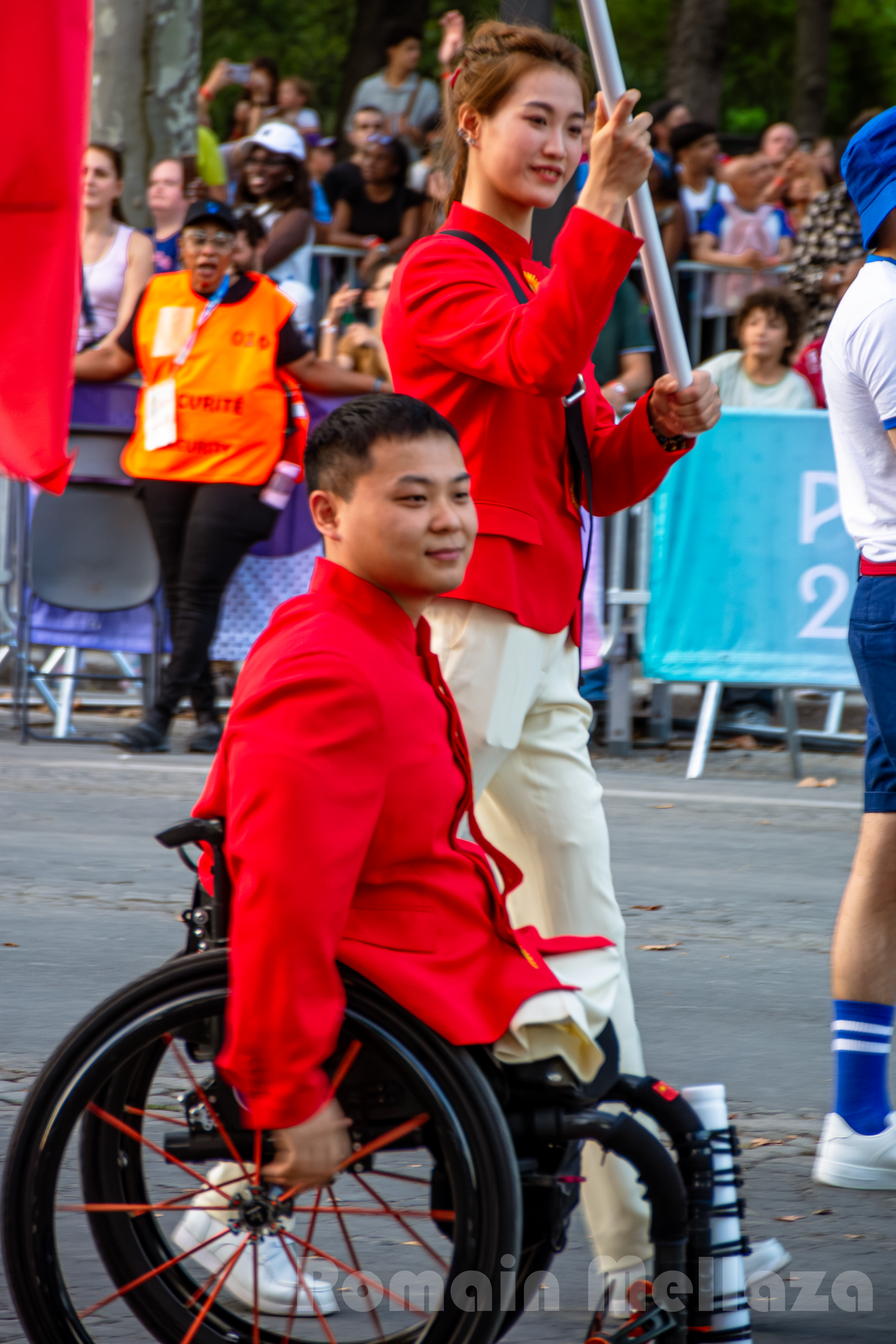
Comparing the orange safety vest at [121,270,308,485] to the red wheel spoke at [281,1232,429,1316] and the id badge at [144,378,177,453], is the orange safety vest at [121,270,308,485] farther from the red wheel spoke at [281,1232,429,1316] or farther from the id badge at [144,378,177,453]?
the red wheel spoke at [281,1232,429,1316]

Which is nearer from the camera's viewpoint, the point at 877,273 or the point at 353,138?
the point at 877,273

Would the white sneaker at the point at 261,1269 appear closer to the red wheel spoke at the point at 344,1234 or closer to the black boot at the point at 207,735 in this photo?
the red wheel spoke at the point at 344,1234

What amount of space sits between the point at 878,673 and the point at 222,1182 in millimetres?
1854

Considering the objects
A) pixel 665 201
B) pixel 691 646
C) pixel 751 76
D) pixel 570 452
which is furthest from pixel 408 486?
pixel 751 76

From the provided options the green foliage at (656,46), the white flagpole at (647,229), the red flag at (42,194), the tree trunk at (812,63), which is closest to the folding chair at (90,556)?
the red flag at (42,194)

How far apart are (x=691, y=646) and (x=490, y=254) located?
537 cm

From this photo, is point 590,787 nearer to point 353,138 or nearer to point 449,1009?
point 449,1009

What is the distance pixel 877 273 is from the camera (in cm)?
388

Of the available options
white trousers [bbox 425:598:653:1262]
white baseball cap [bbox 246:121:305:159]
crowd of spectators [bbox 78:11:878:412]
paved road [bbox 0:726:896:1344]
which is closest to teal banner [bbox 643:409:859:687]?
paved road [bbox 0:726:896:1344]

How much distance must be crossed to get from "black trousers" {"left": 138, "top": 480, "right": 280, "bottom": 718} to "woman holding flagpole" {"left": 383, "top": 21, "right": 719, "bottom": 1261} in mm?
5153

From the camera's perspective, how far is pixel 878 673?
3.93m

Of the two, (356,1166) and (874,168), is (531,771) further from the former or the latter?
(874,168)

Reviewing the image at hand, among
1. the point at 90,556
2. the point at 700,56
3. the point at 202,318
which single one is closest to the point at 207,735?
the point at 90,556

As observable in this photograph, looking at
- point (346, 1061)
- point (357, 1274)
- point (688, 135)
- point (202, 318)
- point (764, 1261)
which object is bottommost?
point (764, 1261)
